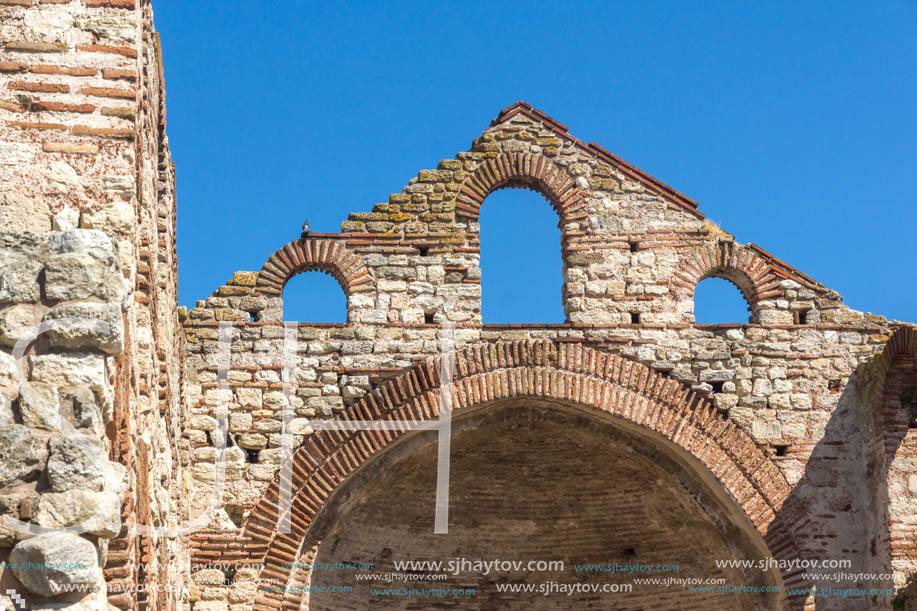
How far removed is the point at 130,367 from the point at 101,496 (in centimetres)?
150

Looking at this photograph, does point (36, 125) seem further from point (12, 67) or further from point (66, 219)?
point (66, 219)

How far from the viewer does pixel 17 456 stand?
466 centimetres

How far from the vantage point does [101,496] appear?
4.72 meters

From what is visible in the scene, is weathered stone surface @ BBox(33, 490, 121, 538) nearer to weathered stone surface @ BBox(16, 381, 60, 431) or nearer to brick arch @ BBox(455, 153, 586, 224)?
weathered stone surface @ BBox(16, 381, 60, 431)

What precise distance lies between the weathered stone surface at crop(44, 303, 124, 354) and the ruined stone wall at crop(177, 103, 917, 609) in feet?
17.4

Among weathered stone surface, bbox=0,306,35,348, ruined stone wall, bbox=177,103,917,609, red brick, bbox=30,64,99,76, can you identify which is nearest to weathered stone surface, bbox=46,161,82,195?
red brick, bbox=30,64,99,76

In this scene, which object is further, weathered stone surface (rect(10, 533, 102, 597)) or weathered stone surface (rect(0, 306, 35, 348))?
weathered stone surface (rect(0, 306, 35, 348))

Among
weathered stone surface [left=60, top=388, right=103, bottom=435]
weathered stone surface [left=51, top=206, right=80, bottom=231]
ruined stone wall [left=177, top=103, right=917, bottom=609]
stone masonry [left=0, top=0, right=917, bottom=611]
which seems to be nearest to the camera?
weathered stone surface [left=60, top=388, right=103, bottom=435]

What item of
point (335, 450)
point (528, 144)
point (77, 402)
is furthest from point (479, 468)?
point (77, 402)

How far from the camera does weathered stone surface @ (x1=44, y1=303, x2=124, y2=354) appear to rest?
4.91 m

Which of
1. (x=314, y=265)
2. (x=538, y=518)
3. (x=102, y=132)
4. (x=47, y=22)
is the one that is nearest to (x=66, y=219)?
(x=102, y=132)

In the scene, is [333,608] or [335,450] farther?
[333,608]

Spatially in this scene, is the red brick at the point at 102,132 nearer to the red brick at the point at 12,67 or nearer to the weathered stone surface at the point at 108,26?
the red brick at the point at 12,67

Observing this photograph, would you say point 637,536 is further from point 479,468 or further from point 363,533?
point 363,533
